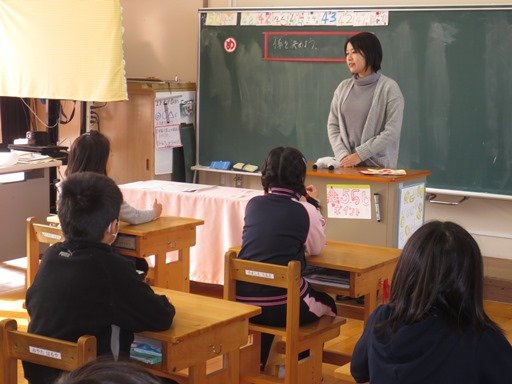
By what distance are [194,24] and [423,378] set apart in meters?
5.90

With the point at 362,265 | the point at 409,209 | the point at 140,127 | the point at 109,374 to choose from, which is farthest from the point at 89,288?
the point at 140,127

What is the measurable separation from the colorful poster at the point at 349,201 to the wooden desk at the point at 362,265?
61cm

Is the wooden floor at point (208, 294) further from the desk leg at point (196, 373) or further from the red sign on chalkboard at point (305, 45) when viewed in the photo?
the red sign on chalkboard at point (305, 45)

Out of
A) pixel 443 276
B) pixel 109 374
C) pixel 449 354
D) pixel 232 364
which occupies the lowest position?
pixel 232 364

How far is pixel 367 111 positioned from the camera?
16.6ft

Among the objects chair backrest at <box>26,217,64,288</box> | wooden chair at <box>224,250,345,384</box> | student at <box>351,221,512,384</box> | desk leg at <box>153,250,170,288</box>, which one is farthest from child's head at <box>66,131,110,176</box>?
student at <box>351,221,512,384</box>

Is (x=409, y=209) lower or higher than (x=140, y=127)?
lower

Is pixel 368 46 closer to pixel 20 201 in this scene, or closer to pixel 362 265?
pixel 362 265

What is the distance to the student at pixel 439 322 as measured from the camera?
2.03m

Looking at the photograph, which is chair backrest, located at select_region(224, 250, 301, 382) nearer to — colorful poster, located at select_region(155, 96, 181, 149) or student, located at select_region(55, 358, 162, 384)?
student, located at select_region(55, 358, 162, 384)

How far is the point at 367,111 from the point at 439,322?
10.0 ft

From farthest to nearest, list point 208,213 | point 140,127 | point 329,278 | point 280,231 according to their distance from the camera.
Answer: point 140,127
point 208,213
point 329,278
point 280,231

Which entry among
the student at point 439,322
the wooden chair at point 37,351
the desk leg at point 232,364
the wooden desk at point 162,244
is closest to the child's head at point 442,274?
the student at point 439,322

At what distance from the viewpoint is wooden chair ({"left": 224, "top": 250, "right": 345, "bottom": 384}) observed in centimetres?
337
